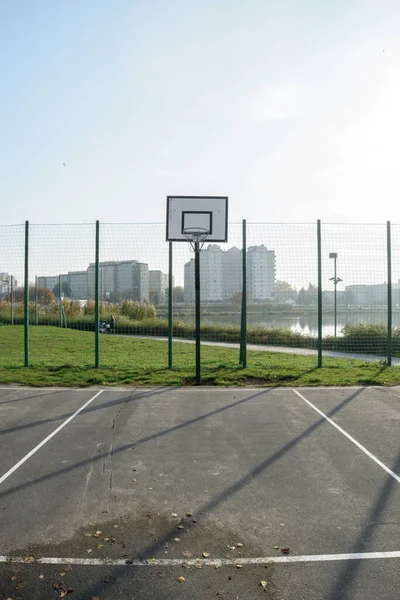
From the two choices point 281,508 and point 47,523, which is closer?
point 47,523

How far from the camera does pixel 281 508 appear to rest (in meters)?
4.52

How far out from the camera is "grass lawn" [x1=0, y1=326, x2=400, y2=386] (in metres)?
10.6

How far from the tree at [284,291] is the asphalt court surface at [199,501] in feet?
18.0

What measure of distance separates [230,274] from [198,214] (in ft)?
7.41

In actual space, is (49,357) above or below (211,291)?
below

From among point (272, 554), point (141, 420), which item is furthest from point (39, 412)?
point (272, 554)

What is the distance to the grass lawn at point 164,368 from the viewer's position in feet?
34.7

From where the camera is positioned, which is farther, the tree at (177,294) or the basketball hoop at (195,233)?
the tree at (177,294)

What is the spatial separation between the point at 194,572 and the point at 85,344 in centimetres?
1442

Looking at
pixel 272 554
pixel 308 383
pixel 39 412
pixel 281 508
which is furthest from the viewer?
pixel 308 383

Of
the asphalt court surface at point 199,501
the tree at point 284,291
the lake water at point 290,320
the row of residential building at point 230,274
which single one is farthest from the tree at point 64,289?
the tree at point 284,291

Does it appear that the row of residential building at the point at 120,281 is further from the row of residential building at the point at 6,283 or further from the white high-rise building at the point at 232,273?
the white high-rise building at the point at 232,273

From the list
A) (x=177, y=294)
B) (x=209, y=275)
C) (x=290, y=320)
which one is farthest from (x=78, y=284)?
(x=290, y=320)

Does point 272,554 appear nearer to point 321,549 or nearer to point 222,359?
point 321,549
